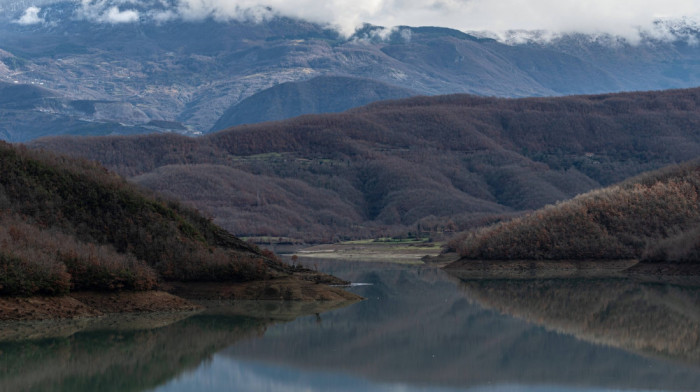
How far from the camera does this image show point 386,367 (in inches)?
1566

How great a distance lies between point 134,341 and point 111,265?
9.30 metres

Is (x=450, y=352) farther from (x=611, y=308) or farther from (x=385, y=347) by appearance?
(x=611, y=308)

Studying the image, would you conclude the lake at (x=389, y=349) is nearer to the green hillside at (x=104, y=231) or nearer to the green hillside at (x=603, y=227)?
the green hillside at (x=104, y=231)

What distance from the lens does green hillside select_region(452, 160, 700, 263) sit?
293 feet

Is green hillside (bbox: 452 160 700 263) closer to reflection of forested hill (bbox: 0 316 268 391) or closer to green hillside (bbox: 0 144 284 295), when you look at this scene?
green hillside (bbox: 0 144 284 295)

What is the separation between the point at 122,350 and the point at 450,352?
13.2 metres

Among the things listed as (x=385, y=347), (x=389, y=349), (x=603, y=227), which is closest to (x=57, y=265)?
(x=385, y=347)

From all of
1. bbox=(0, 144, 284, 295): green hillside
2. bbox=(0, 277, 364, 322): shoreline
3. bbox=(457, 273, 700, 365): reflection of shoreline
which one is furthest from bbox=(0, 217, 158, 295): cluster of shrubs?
bbox=(457, 273, 700, 365): reflection of shoreline

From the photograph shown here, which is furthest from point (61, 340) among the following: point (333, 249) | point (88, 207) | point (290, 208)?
point (290, 208)

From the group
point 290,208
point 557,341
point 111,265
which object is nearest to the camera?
point 557,341

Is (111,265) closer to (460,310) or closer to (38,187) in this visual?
(38,187)

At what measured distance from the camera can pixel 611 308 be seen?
5794cm

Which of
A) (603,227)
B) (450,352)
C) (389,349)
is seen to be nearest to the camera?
(450,352)

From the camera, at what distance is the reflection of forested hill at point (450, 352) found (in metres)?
37.3
